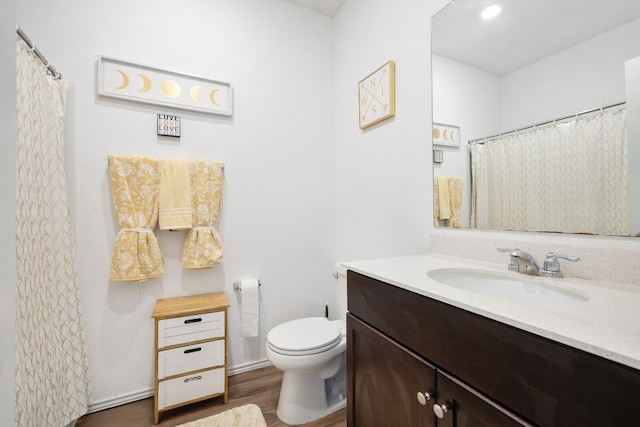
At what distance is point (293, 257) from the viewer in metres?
2.03

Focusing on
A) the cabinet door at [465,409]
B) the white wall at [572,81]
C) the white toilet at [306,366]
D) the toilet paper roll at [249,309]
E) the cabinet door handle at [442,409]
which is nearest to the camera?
the cabinet door at [465,409]

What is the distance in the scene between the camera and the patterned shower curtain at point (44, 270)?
3.39 feet

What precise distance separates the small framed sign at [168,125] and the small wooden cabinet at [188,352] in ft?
3.45

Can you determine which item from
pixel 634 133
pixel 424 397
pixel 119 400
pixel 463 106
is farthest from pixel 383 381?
pixel 119 400

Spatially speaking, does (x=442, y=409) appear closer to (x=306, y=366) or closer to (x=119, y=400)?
(x=306, y=366)

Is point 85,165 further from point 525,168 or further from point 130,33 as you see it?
point 525,168

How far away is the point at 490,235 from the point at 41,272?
200cm

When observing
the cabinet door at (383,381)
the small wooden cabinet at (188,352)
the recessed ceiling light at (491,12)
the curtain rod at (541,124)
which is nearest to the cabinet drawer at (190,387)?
the small wooden cabinet at (188,352)

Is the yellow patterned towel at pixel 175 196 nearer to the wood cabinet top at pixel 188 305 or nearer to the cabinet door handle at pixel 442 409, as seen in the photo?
the wood cabinet top at pixel 188 305

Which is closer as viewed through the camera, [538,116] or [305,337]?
[538,116]

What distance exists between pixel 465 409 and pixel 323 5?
100 inches

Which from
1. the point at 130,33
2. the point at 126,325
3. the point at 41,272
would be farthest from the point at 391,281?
the point at 130,33

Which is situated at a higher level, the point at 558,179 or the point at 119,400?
the point at 558,179

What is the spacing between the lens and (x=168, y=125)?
1.65 metres
